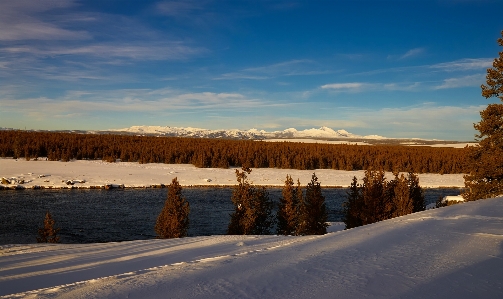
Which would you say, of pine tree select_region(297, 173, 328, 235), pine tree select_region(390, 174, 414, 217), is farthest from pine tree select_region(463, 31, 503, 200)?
pine tree select_region(297, 173, 328, 235)

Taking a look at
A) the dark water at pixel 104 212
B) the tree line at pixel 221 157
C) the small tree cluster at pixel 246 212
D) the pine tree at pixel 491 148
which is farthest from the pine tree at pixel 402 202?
the tree line at pixel 221 157

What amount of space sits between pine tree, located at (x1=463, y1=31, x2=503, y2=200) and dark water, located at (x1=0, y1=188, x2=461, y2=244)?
14865 millimetres

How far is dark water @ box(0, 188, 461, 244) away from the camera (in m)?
26.4

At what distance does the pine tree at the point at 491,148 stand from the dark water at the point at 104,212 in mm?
14865

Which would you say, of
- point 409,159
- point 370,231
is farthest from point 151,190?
point 409,159

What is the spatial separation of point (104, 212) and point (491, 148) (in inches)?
1190

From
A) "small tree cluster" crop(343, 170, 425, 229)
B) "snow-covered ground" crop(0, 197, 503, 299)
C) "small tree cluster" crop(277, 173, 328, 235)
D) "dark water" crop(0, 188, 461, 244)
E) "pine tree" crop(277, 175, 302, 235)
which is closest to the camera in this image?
"snow-covered ground" crop(0, 197, 503, 299)

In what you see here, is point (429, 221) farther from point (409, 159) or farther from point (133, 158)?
point (409, 159)

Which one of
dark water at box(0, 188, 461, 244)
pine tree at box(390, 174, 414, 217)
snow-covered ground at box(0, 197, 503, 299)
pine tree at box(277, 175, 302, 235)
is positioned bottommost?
dark water at box(0, 188, 461, 244)

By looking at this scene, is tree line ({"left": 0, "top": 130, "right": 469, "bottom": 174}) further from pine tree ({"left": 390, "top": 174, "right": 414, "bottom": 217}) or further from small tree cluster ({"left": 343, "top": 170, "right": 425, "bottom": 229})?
pine tree ({"left": 390, "top": 174, "right": 414, "bottom": 217})

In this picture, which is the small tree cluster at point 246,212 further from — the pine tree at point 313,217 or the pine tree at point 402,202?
the pine tree at point 402,202

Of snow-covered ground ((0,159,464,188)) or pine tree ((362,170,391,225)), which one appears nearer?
pine tree ((362,170,391,225))

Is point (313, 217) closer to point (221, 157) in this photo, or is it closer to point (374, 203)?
point (374, 203)

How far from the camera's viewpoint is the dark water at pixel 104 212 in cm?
2644
